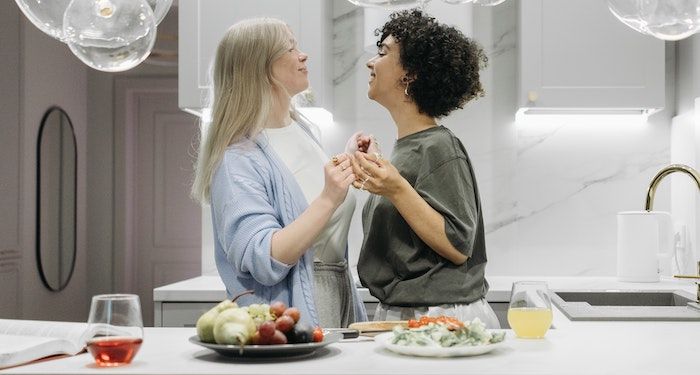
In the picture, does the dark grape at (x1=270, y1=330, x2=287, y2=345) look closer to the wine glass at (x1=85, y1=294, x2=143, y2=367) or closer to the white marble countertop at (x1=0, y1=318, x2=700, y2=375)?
the white marble countertop at (x1=0, y1=318, x2=700, y2=375)

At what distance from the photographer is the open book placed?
158cm

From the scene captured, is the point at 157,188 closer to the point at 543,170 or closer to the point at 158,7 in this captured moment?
the point at 543,170

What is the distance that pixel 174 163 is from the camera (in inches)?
270

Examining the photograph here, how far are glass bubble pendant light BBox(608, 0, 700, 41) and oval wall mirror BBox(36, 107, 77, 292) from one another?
500 cm

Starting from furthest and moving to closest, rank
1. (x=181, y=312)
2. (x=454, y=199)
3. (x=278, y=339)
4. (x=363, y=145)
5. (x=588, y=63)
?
1. (x=588, y=63)
2. (x=181, y=312)
3. (x=363, y=145)
4. (x=454, y=199)
5. (x=278, y=339)

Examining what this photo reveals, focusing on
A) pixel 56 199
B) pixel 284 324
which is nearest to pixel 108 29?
pixel 284 324

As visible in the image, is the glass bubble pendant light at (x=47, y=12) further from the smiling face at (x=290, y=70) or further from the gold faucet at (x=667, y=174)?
the gold faucet at (x=667, y=174)

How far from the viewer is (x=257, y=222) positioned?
2.13 meters

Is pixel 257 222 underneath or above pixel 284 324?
above

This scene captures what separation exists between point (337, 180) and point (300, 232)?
0.15 metres

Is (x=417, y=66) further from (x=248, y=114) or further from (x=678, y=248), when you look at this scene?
(x=678, y=248)

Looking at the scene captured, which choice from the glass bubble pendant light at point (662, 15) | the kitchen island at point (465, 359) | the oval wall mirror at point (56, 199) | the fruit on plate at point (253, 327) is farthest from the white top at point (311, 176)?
→ the oval wall mirror at point (56, 199)

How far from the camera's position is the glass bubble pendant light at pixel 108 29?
1.84 meters

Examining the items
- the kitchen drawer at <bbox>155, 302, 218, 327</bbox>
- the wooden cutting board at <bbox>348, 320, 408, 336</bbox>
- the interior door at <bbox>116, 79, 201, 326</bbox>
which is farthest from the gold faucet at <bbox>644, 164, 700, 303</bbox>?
the interior door at <bbox>116, 79, 201, 326</bbox>
